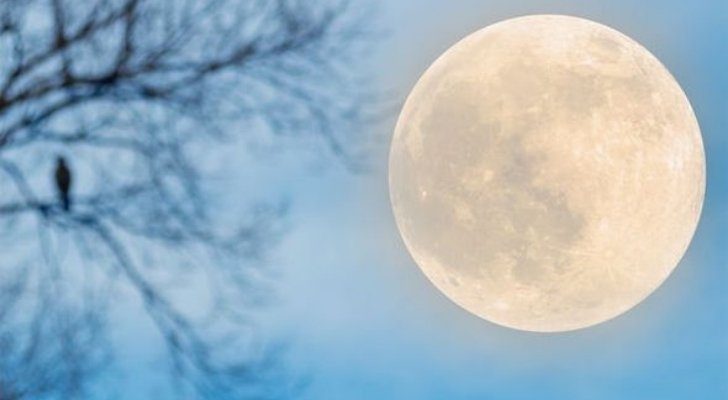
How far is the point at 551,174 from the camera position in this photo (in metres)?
4.00

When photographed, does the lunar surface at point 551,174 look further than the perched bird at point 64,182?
No

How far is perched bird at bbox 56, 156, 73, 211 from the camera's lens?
579cm

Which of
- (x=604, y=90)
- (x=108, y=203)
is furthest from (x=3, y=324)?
(x=604, y=90)

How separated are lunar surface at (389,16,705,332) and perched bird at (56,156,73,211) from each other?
7.85 feet

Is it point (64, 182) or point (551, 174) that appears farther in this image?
point (64, 182)

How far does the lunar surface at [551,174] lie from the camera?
404 cm

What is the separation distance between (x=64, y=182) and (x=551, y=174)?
3312 millimetres

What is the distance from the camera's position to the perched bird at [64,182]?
5.79m

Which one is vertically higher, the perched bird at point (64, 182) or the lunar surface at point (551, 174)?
the perched bird at point (64, 182)

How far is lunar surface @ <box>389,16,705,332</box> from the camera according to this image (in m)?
4.04

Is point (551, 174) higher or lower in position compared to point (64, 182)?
lower

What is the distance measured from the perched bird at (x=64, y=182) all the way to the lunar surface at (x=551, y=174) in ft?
7.85

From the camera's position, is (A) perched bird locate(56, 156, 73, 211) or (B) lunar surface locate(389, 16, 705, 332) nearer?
(B) lunar surface locate(389, 16, 705, 332)

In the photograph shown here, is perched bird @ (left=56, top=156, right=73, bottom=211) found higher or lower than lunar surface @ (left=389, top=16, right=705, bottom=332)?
higher
